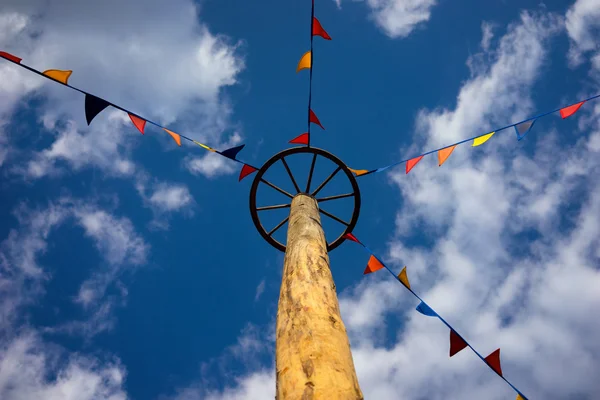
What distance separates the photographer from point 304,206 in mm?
5297

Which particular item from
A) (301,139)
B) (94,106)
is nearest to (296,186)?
(301,139)

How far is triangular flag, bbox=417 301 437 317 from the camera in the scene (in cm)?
557

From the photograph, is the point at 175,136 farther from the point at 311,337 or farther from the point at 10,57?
the point at 311,337

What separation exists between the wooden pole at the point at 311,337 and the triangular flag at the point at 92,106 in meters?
3.57

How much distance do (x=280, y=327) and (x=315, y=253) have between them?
3.47 ft

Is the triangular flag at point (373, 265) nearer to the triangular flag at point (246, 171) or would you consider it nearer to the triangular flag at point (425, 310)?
the triangular flag at point (425, 310)

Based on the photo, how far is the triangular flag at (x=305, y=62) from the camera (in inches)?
214

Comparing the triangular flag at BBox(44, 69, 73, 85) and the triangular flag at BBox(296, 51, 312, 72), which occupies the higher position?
the triangular flag at BBox(296, 51, 312, 72)

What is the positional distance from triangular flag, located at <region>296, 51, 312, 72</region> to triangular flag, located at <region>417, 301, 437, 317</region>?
A: 4.17 meters

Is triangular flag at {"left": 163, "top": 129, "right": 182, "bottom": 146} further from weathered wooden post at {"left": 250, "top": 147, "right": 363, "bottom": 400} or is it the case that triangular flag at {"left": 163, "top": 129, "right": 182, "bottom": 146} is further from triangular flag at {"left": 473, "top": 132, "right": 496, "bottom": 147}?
triangular flag at {"left": 473, "top": 132, "right": 496, "bottom": 147}

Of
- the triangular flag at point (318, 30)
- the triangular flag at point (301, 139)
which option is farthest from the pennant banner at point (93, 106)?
the triangular flag at point (318, 30)

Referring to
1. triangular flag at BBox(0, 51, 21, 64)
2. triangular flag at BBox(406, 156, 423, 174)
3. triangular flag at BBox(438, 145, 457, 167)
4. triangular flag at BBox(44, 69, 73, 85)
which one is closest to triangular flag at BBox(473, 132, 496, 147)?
triangular flag at BBox(438, 145, 457, 167)

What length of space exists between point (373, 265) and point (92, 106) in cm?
509

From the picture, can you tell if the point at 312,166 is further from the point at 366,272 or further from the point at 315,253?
the point at 315,253
